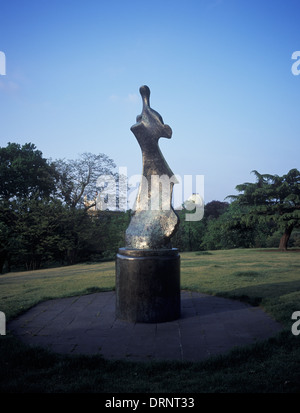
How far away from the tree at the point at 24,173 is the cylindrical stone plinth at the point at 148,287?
1620cm

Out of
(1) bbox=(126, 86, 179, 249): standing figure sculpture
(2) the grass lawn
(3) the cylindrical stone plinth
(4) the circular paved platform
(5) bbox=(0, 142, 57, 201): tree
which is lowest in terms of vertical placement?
(4) the circular paved platform

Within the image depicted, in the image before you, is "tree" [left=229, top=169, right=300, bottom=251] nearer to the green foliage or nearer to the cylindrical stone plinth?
the green foliage

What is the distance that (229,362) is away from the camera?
3.29 m

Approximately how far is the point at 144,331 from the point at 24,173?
18426mm

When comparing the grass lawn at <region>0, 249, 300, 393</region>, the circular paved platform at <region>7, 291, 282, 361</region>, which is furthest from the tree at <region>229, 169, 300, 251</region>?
the grass lawn at <region>0, 249, 300, 393</region>

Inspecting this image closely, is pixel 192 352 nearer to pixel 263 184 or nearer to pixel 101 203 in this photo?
pixel 263 184

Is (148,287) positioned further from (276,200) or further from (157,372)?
(276,200)

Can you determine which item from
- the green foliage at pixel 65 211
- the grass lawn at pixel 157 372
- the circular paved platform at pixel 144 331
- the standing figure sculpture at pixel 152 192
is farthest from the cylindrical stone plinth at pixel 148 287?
the green foliage at pixel 65 211

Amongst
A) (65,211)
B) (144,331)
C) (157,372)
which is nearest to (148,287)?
(144,331)

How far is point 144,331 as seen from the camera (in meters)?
4.43

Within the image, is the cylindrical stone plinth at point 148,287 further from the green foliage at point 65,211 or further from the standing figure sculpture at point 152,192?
the green foliage at point 65,211

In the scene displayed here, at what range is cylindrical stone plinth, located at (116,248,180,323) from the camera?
4.81 metres

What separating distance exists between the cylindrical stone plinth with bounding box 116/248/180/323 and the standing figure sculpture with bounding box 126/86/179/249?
0.34 metres
